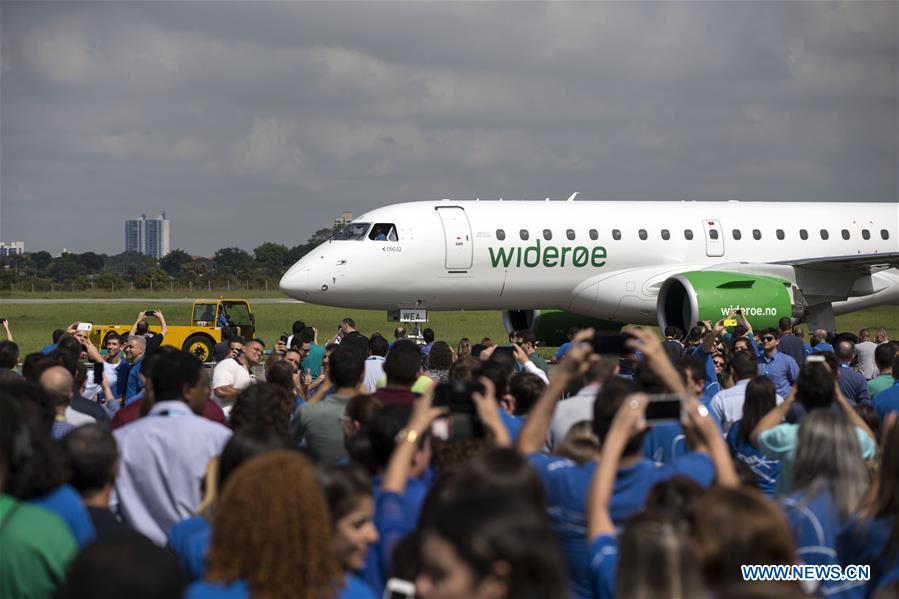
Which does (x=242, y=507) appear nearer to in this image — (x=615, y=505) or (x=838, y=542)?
(x=615, y=505)

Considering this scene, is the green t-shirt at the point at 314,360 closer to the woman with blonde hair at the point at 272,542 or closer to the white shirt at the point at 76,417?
the white shirt at the point at 76,417

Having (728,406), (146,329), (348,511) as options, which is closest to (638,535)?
(348,511)

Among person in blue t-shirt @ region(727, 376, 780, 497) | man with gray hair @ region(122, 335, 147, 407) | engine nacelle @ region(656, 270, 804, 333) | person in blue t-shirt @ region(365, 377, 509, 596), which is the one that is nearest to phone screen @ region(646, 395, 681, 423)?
person in blue t-shirt @ region(365, 377, 509, 596)

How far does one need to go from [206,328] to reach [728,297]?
455 inches

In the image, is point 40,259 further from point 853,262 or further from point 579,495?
point 579,495

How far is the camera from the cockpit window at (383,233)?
23453mm

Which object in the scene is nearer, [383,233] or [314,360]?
[314,360]

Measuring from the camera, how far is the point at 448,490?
3865 millimetres

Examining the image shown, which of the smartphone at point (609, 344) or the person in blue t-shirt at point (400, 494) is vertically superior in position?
the smartphone at point (609, 344)

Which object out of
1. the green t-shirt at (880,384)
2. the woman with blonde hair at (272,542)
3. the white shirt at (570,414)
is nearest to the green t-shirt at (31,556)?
the woman with blonde hair at (272,542)

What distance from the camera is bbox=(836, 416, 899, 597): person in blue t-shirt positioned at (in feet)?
15.7

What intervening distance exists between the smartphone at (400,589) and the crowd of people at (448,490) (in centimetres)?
1

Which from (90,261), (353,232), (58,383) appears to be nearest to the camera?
(58,383)

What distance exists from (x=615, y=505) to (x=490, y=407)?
78cm
